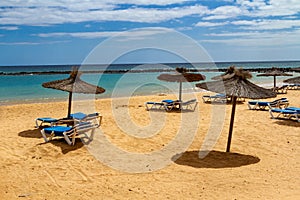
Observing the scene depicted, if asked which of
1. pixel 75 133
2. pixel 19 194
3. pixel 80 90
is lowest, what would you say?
pixel 19 194

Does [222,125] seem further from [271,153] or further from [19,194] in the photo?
[19,194]

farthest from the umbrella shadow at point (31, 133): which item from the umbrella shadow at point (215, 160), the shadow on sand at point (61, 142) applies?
the umbrella shadow at point (215, 160)

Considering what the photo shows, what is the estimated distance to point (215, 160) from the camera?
21.2 ft

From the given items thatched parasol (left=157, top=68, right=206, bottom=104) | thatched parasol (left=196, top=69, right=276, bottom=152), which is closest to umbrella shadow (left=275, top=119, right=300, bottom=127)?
thatched parasol (left=157, top=68, right=206, bottom=104)

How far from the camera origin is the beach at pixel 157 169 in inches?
192

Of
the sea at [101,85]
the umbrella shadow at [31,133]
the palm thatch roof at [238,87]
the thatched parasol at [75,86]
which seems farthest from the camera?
the sea at [101,85]

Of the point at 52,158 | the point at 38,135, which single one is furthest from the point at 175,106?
the point at 52,158

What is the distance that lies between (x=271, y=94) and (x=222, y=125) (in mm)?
2811

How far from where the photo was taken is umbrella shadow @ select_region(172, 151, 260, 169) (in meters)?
6.17

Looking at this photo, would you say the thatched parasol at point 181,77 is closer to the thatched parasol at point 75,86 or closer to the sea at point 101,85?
the sea at point 101,85

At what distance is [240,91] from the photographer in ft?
22.0

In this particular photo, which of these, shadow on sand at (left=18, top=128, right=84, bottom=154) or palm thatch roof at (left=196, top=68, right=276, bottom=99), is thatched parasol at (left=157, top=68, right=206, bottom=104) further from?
shadow on sand at (left=18, top=128, right=84, bottom=154)

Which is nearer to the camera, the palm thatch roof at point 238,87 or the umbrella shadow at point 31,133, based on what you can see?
the palm thatch roof at point 238,87

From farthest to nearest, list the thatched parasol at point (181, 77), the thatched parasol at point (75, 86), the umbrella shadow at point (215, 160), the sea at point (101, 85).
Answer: the sea at point (101, 85)
the thatched parasol at point (181, 77)
the thatched parasol at point (75, 86)
the umbrella shadow at point (215, 160)
